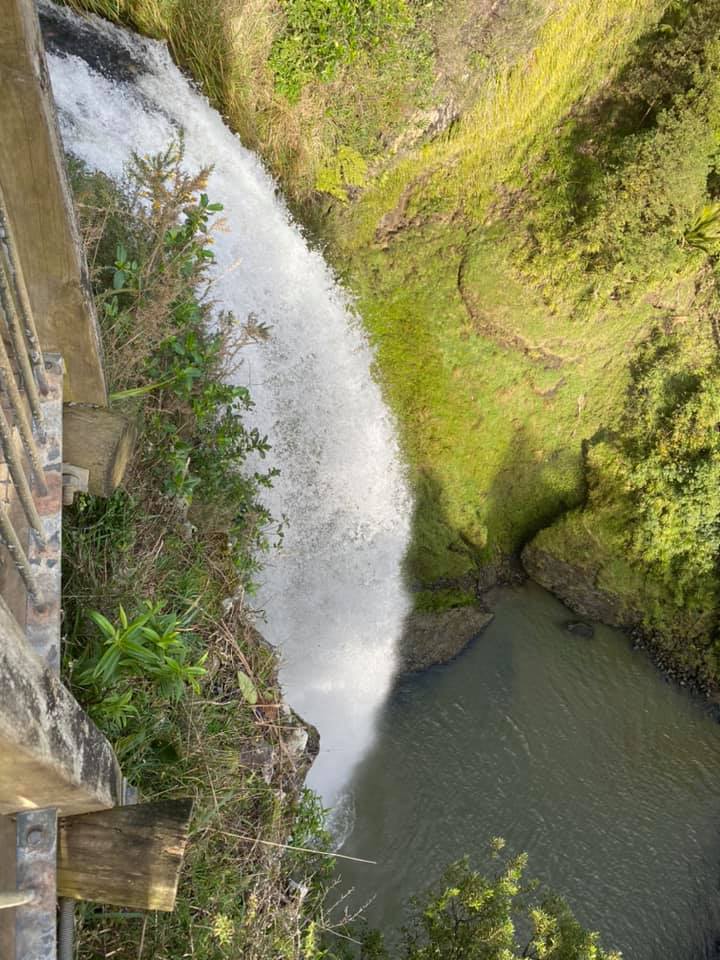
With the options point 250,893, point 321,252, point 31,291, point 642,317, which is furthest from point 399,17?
point 250,893

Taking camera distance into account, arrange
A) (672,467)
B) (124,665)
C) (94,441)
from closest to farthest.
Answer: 1. (94,441)
2. (124,665)
3. (672,467)

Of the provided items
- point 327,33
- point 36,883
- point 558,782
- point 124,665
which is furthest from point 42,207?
point 558,782

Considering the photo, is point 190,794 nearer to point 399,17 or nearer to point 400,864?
point 400,864

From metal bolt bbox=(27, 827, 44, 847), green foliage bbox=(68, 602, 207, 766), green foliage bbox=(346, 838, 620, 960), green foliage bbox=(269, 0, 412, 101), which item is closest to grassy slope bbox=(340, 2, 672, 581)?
green foliage bbox=(269, 0, 412, 101)

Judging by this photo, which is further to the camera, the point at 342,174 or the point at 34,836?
the point at 342,174

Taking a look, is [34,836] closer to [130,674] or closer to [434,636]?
[130,674]

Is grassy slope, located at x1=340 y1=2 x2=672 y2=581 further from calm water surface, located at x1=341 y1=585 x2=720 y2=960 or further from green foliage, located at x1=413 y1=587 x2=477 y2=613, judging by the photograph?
calm water surface, located at x1=341 y1=585 x2=720 y2=960

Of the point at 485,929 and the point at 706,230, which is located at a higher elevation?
the point at 706,230
